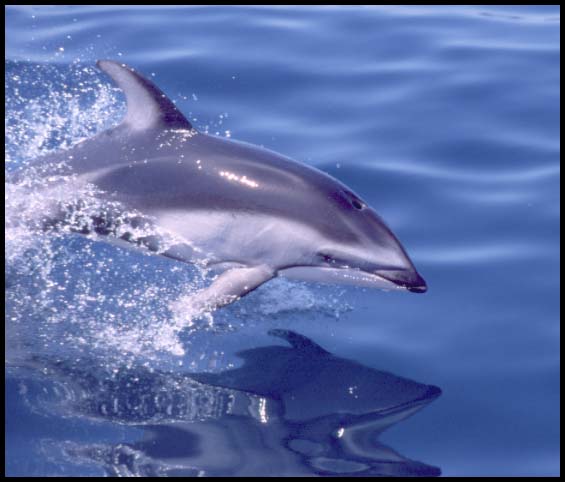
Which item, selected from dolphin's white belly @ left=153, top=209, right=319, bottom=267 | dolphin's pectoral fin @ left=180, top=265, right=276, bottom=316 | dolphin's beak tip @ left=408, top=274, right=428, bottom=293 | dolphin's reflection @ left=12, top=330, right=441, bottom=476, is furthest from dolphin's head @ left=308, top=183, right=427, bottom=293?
dolphin's reflection @ left=12, top=330, right=441, bottom=476

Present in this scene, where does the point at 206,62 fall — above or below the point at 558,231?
above

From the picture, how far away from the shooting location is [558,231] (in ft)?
22.8

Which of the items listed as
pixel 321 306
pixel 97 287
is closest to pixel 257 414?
pixel 321 306

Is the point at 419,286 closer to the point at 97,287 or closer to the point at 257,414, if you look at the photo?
the point at 257,414

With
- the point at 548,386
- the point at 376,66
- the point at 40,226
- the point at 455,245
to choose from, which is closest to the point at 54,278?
the point at 40,226

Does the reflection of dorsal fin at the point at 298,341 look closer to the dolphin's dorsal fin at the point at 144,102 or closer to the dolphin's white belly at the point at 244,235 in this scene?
the dolphin's white belly at the point at 244,235

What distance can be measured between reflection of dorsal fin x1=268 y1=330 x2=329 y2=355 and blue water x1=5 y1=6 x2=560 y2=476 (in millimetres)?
27

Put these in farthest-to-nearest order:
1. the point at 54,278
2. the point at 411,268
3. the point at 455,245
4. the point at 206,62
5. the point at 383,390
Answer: the point at 206,62, the point at 455,245, the point at 54,278, the point at 411,268, the point at 383,390

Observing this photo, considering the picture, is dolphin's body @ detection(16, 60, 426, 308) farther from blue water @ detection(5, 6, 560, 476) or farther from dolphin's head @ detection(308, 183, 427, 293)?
blue water @ detection(5, 6, 560, 476)

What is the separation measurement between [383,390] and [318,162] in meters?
3.19

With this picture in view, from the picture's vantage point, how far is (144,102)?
233 inches

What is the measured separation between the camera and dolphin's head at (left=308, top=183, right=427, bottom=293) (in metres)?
5.69

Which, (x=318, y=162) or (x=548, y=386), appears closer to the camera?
(x=548, y=386)

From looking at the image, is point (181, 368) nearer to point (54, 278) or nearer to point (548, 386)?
point (54, 278)
